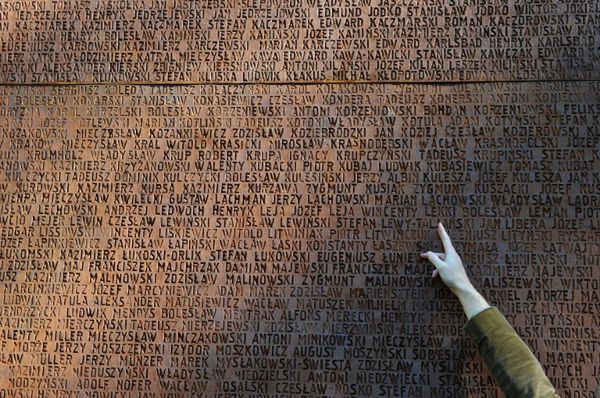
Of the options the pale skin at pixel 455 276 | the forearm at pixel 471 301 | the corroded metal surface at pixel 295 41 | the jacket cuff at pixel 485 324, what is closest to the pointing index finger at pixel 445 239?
the pale skin at pixel 455 276

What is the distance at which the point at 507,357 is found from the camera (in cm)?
327

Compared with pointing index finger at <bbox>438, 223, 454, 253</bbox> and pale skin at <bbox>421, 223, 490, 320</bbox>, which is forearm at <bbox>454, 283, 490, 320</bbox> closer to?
pale skin at <bbox>421, 223, 490, 320</bbox>

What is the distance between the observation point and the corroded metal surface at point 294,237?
360 cm

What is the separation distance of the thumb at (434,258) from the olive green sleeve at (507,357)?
13.4 inches

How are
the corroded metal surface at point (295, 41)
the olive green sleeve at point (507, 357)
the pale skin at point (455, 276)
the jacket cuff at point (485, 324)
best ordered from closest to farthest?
the olive green sleeve at point (507, 357)
the jacket cuff at point (485, 324)
the pale skin at point (455, 276)
the corroded metal surface at point (295, 41)

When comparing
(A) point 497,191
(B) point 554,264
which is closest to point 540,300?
(B) point 554,264

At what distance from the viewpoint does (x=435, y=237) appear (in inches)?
145

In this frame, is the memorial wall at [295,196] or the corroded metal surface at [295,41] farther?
the corroded metal surface at [295,41]

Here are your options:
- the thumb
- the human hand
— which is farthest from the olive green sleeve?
the thumb

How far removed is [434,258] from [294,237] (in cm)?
79

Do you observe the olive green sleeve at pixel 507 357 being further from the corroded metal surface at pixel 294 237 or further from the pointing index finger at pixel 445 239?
the pointing index finger at pixel 445 239

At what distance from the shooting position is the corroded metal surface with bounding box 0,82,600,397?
360 cm

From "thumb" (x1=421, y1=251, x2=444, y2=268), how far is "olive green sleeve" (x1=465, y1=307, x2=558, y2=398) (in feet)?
1.12

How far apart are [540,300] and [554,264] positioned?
21 cm
